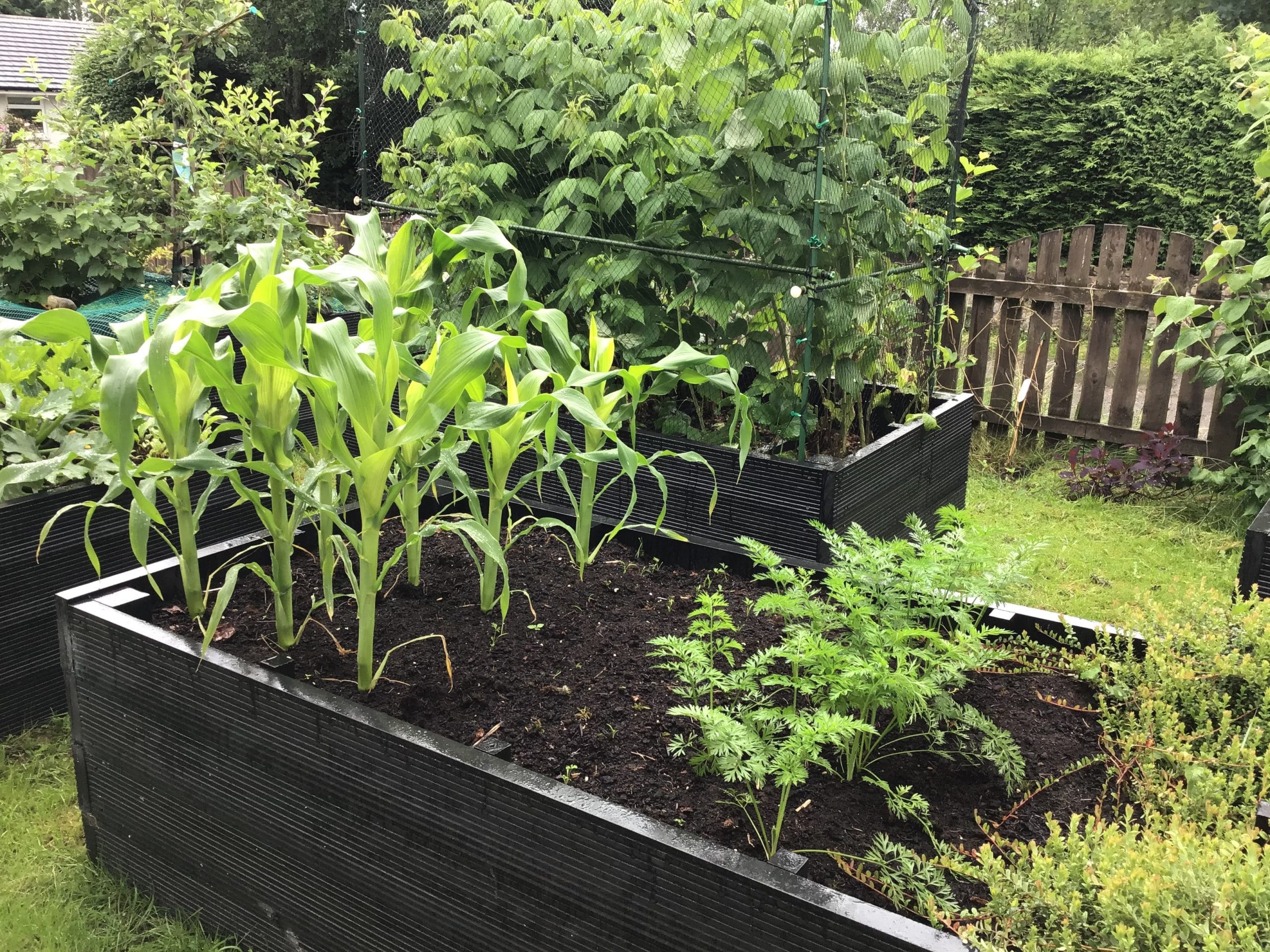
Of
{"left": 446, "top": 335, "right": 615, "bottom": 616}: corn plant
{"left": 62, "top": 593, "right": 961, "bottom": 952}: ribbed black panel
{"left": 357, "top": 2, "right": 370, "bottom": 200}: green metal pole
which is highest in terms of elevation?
{"left": 357, "top": 2, "right": 370, "bottom": 200}: green metal pole

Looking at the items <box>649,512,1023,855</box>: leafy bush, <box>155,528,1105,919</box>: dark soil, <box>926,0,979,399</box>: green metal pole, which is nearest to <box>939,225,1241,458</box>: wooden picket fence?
<box>926,0,979,399</box>: green metal pole

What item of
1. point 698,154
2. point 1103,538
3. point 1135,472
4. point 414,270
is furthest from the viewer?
point 1135,472

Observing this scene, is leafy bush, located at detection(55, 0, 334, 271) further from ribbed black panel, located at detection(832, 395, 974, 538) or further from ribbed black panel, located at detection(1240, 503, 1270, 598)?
ribbed black panel, located at detection(1240, 503, 1270, 598)

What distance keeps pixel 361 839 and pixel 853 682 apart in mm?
908

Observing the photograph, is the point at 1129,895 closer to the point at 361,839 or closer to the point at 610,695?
the point at 610,695

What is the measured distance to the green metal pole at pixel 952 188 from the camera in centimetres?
391

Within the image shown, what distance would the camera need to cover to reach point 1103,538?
435 centimetres

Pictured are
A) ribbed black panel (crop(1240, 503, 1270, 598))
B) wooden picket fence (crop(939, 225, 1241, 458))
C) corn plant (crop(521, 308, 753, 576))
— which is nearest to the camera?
corn plant (crop(521, 308, 753, 576))

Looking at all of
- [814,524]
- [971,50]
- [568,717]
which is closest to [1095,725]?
[814,524]

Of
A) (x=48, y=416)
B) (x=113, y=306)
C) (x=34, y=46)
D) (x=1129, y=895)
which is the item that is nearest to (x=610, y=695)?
(x=1129, y=895)

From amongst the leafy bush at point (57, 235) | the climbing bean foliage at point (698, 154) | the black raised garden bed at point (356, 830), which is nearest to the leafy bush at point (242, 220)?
the leafy bush at point (57, 235)

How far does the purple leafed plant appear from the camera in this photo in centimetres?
474

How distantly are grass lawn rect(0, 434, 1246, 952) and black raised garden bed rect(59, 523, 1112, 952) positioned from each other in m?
0.09

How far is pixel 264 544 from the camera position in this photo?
2.57 metres
